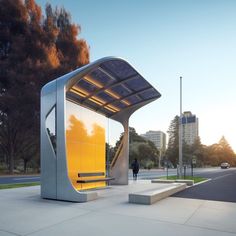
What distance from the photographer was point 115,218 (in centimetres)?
743

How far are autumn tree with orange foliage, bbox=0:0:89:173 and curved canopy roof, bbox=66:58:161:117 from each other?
52.0 feet

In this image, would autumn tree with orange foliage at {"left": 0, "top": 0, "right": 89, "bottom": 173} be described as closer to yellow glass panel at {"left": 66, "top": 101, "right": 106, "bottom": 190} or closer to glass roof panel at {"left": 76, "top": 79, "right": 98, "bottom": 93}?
yellow glass panel at {"left": 66, "top": 101, "right": 106, "bottom": 190}

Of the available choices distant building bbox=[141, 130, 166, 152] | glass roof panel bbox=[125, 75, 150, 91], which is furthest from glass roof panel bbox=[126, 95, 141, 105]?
distant building bbox=[141, 130, 166, 152]

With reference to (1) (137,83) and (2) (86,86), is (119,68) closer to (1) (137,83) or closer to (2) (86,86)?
(2) (86,86)

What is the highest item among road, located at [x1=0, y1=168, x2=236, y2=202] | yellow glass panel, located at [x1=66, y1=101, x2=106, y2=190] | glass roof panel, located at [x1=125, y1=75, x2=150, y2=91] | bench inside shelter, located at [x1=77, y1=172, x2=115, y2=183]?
glass roof panel, located at [x1=125, y1=75, x2=150, y2=91]

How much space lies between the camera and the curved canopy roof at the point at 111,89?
1137cm

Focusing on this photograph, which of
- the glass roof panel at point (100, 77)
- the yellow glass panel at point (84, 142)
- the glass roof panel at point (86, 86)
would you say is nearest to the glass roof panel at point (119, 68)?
the glass roof panel at point (100, 77)

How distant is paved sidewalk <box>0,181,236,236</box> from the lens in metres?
6.21

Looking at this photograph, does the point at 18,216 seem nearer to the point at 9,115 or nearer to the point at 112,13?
the point at 112,13

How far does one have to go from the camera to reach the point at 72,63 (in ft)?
105

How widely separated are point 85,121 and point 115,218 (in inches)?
274

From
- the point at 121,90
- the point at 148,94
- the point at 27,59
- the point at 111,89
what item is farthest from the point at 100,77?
the point at 27,59

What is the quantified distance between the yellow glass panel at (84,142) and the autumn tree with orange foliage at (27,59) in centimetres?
1615

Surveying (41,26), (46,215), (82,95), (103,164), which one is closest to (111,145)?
(103,164)
